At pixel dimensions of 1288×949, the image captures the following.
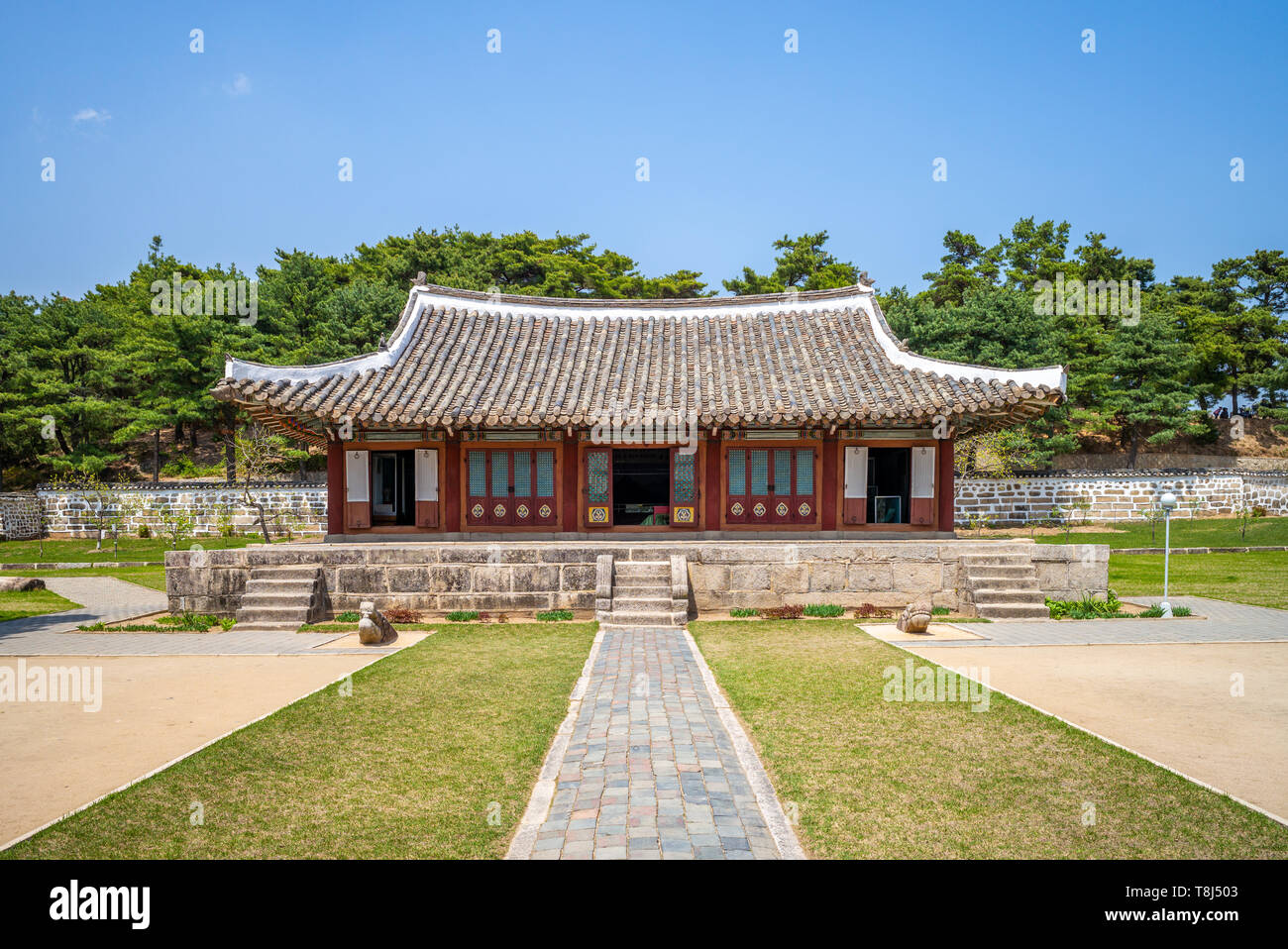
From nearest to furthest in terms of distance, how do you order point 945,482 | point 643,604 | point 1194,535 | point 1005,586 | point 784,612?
point 643,604 < point 784,612 < point 1005,586 < point 945,482 < point 1194,535

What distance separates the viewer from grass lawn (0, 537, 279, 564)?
84.5 ft

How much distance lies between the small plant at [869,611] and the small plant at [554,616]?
5587mm

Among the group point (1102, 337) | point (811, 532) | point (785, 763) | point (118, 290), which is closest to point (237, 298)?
point (118, 290)

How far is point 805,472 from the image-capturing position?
16.5 metres

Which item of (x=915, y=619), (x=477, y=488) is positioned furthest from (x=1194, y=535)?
(x=477, y=488)

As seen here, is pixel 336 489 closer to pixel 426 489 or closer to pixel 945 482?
pixel 426 489

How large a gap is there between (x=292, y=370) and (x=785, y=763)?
13.7 m

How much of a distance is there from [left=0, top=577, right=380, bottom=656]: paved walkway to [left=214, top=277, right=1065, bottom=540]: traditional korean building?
13.7ft

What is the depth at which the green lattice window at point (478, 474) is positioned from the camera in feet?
54.3

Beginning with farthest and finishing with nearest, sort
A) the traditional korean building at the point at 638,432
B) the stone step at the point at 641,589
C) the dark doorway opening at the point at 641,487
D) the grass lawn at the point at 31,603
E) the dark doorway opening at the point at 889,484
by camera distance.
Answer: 1. the dark doorway opening at the point at 889,484
2. the dark doorway opening at the point at 641,487
3. the traditional korean building at the point at 638,432
4. the grass lawn at the point at 31,603
5. the stone step at the point at 641,589

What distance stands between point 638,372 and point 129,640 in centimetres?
1116

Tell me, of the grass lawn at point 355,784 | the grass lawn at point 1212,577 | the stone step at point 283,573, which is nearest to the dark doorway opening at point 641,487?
the stone step at point 283,573

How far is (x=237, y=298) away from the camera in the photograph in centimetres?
4128

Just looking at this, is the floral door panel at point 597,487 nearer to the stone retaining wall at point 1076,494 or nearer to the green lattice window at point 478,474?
the green lattice window at point 478,474
